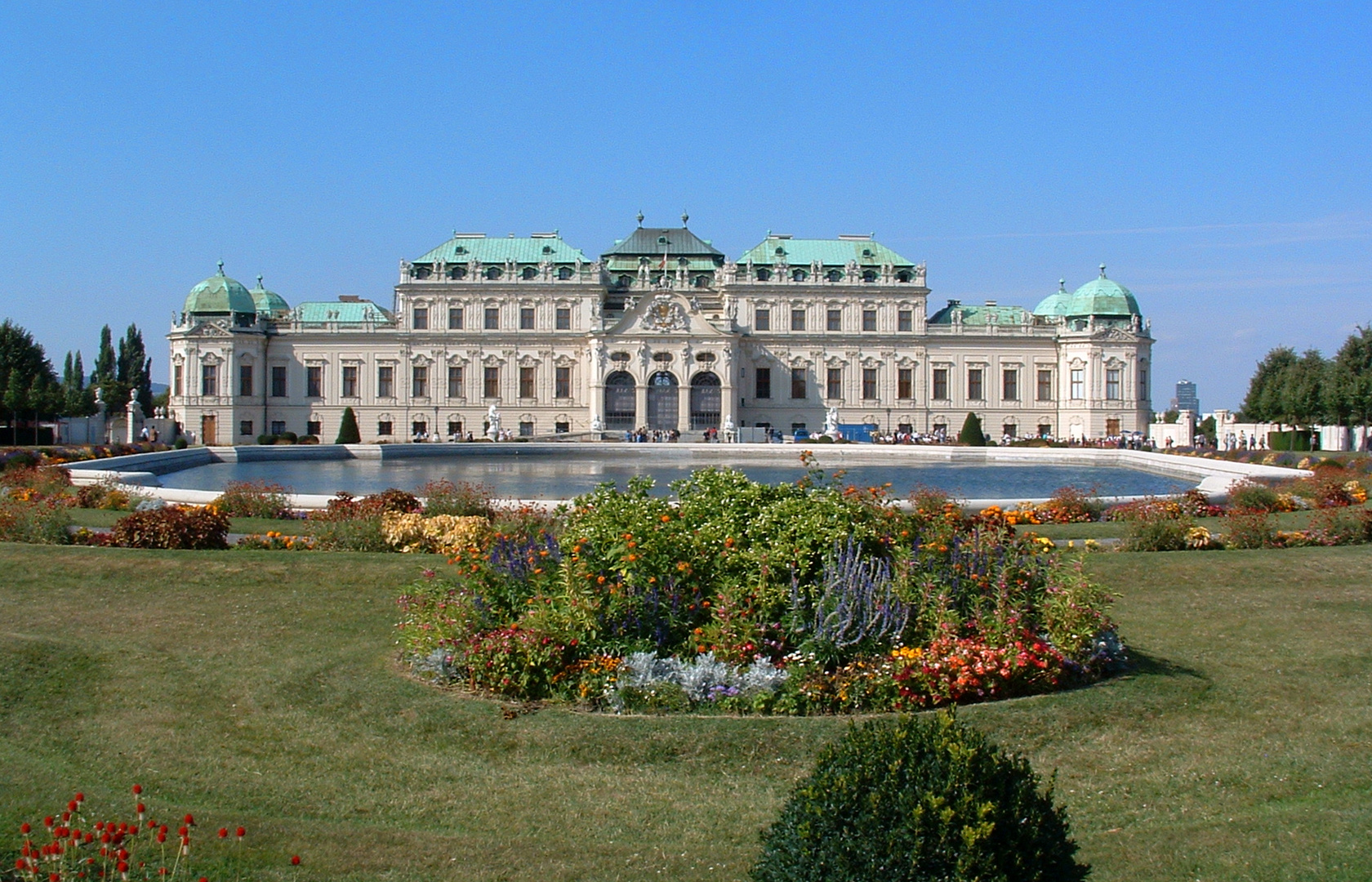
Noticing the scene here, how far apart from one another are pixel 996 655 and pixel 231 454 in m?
52.0

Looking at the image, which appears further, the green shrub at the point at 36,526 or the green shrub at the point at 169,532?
the green shrub at the point at 36,526

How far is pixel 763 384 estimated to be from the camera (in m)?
79.9

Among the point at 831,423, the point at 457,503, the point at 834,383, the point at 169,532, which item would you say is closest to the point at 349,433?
the point at 831,423

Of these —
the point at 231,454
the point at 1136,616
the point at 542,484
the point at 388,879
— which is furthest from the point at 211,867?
the point at 231,454

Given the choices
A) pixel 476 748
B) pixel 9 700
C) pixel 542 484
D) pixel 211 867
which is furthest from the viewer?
pixel 542 484

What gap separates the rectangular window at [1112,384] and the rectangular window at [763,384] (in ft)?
75.0

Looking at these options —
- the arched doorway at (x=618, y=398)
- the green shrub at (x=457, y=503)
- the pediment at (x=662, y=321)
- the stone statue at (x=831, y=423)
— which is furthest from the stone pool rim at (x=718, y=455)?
the green shrub at (x=457, y=503)

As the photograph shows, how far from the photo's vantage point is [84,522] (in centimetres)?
2172

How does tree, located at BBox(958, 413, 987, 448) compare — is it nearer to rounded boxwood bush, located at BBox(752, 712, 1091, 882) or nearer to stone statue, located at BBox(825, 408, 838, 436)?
stone statue, located at BBox(825, 408, 838, 436)

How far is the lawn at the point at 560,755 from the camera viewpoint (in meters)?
7.02

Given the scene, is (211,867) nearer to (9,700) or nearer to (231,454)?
(9,700)

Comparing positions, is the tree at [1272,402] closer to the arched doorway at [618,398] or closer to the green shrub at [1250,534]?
the arched doorway at [618,398]

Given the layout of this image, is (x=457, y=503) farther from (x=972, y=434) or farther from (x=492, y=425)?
(x=492, y=425)

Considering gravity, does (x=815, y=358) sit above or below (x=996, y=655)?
above
